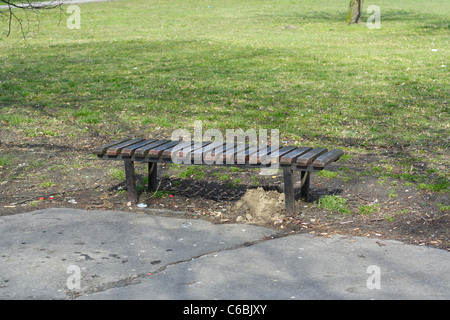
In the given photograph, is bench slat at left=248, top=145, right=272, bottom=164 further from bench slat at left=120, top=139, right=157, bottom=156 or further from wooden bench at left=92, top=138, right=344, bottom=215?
bench slat at left=120, top=139, right=157, bottom=156

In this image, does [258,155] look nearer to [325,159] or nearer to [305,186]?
[325,159]

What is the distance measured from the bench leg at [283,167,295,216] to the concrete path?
0.38m

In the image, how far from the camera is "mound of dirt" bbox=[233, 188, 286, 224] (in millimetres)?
5219

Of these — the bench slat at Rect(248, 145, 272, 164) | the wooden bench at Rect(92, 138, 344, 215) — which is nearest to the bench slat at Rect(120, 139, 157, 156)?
the wooden bench at Rect(92, 138, 344, 215)

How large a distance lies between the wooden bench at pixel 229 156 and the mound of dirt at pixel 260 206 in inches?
5.8

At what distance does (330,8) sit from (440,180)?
81.9 feet

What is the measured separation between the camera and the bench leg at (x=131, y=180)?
18.0ft

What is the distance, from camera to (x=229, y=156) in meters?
5.06

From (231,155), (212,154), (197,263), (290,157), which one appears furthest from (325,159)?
(197,263)

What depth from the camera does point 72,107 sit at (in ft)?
31.9

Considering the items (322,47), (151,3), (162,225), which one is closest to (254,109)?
(162,225)

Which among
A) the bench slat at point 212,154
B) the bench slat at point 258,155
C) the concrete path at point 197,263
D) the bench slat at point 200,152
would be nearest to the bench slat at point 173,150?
the bench slat at point 200,152

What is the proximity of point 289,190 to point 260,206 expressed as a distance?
0.35 metres
